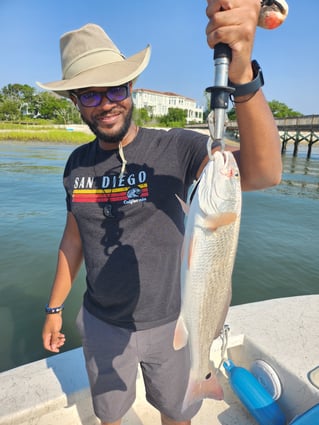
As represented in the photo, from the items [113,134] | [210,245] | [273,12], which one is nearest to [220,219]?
[210,245]

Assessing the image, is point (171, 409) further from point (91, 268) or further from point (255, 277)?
point (255, 277)

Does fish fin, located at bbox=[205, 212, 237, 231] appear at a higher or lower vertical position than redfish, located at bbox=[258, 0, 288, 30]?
lower

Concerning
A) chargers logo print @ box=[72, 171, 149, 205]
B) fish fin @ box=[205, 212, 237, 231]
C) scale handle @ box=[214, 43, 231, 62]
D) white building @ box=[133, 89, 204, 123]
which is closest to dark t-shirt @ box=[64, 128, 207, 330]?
chargers logo print @ box=[72, 171, 149, 205]

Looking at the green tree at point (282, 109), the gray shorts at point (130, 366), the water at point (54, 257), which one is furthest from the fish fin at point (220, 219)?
the green tree at point (282, 109)

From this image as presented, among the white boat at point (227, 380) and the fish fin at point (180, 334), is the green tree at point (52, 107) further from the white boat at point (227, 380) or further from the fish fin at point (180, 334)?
the fish fin at point (180, 334)

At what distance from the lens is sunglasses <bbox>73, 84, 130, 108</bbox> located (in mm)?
1923

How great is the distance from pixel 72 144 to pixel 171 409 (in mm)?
44512

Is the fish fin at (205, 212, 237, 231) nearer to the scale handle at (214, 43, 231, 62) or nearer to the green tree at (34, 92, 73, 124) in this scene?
the scale handle at (214, 43, 231, 62)

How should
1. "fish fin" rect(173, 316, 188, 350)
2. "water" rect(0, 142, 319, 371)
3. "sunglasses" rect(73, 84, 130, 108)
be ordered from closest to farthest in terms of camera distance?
"fish fin" rect(173, 316, 188, 350) → "sunglasses" rect(73, 84, 130, 108) → "water" rect(0, 142, 319, 371)

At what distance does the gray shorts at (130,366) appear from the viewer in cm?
210

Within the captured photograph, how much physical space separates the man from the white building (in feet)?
364

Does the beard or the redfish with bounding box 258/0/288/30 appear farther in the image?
the beard

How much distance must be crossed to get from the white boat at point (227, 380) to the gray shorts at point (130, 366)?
0.48m

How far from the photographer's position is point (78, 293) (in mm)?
6055
